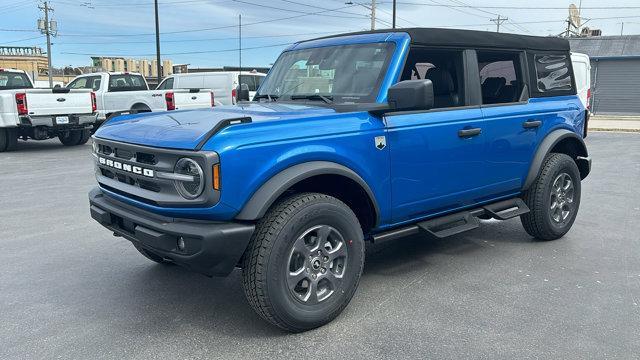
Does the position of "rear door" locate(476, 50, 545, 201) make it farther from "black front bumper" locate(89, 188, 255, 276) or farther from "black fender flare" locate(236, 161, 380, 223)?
"black front bumper" locate(89, 188, 255, 276)

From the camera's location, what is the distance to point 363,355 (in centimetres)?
310

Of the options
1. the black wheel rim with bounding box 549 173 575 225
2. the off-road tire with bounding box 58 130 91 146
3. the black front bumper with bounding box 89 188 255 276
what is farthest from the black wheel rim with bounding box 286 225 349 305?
the off-road tire with bounding box 58 130 91 146

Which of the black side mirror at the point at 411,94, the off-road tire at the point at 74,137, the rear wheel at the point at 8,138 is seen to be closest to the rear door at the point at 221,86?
the off-road tire at the point at 74,137

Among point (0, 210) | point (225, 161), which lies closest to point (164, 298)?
point (225, 161)

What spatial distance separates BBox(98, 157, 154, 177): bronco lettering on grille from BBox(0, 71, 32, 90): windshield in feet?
44.5

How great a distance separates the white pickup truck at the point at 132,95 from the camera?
1521cm

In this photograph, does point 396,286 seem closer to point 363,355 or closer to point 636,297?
point 363,355

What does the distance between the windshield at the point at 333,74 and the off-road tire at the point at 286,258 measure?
0.99 meters

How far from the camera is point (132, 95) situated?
16.1 m

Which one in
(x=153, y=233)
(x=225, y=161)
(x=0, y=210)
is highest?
(x=225, y=161)

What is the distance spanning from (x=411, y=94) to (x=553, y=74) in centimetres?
257

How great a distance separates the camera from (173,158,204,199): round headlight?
2979mm

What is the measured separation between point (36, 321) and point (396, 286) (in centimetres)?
261

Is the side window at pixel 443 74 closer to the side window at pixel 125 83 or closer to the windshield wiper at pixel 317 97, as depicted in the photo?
the windshield wiper at pixel 317 97
